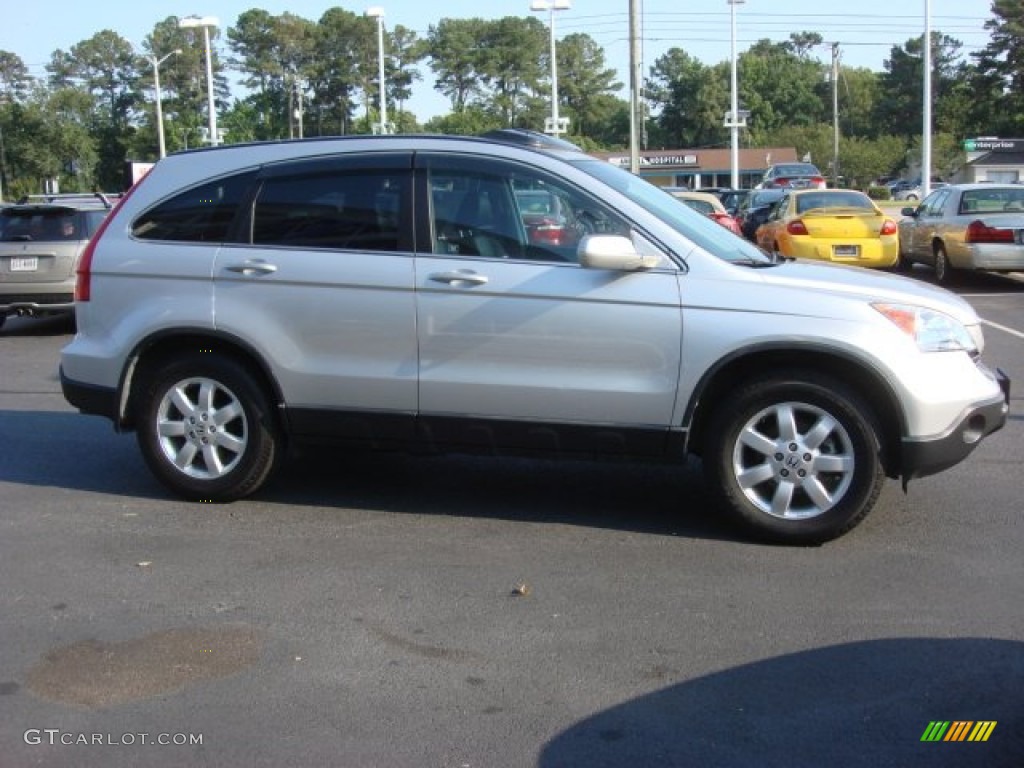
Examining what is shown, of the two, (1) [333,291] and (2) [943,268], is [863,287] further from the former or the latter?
(2) [943,268]

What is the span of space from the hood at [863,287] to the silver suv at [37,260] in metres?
9.64

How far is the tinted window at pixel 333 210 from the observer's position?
568 cm

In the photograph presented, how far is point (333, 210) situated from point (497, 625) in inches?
95.9

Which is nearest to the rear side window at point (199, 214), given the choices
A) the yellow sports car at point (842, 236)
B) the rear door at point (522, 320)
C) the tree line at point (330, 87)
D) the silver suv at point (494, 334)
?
the silver suv at point (494, 334)

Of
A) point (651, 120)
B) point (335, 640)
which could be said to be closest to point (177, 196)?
point (335, 640)

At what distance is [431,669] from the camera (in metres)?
4.04

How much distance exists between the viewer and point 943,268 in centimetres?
1702

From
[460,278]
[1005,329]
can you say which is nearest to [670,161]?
[1005,329]

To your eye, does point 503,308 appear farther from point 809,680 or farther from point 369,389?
point 809,680

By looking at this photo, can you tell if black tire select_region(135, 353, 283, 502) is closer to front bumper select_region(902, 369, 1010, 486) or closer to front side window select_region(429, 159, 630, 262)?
front side window select_region(429, 159, 630, 262)

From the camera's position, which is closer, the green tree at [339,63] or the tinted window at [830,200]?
the tinted window at [830,200]

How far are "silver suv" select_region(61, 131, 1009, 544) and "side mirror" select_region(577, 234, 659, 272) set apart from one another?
12mm

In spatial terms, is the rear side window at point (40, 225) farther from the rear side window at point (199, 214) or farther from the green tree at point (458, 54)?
the green tree at point (458, 54)

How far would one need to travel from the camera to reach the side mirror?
517cm
